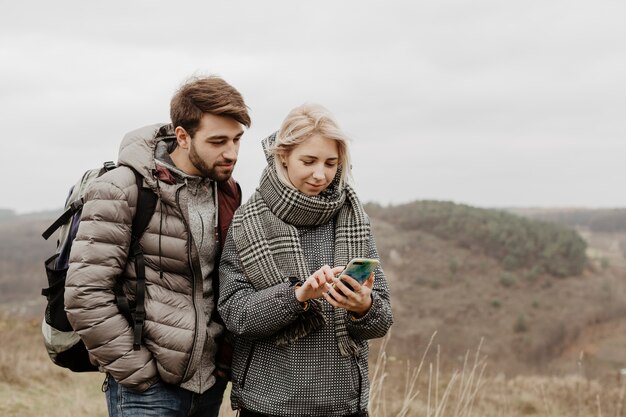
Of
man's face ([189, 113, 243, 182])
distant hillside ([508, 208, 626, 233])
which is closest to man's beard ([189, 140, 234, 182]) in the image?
man's face ([189, 113, 243, 182])

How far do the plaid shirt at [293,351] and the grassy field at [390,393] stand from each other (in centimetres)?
153

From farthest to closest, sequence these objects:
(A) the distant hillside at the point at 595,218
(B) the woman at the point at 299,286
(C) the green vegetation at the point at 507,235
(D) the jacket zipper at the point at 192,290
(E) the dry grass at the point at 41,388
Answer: (A) the distant hillside at the point at 595,218
(C) the green vegetation at the point at 507,235
(E) the dry grass at the point at 41,388
(D) the jacket zipper at the point at 192,290
(B) the woman at the point at 299,286

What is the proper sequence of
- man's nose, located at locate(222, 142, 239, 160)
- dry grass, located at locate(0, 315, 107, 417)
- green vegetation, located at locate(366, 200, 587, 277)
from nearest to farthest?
man's nose, located at locate(222, 142, 239, 160)
dry grass, located at locate(0, 315, 107, 417)
green vegetation, located at locate(366, 200, 587, 277)

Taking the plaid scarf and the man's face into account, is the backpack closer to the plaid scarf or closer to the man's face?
the man's face

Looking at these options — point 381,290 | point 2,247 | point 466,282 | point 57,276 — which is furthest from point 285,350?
point 2,247

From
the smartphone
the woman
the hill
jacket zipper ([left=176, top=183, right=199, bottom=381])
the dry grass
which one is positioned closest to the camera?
the smartphone

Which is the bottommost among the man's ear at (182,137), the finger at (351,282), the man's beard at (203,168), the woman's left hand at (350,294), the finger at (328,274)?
the woman's left hand at (350,294)

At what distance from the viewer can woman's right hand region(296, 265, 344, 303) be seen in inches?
74.8

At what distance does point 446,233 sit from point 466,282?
654 centimetres

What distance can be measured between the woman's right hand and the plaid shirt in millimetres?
38

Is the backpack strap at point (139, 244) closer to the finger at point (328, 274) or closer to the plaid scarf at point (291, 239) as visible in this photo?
the plaid scarf at point (291, 239)

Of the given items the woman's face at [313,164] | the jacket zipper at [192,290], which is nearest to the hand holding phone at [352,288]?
the woman's face at [313,164]

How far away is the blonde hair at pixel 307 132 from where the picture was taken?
212 centimetres

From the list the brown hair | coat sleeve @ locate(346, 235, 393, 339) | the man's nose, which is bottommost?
coat sleeve @ locate(346, 235, 393, 339)
